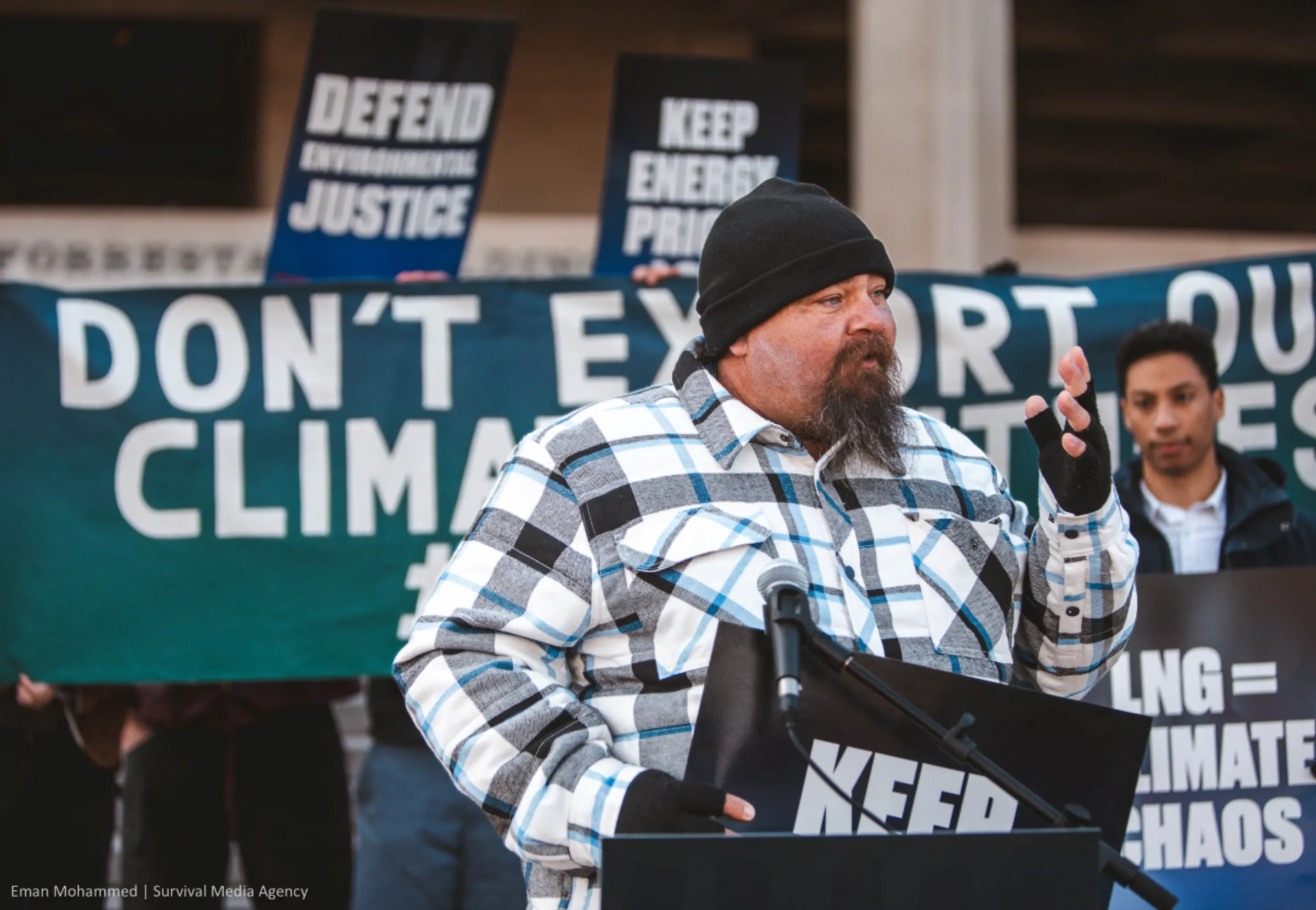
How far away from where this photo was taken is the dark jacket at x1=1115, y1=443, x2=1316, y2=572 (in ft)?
13.0

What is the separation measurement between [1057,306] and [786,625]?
9.81 ft

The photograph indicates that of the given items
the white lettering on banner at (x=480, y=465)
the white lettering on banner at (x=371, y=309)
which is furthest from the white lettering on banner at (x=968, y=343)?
the white lettering on banner at (x=371, y=309)

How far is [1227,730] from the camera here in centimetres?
377

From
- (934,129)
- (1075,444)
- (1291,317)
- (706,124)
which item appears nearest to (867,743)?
(1075,444)

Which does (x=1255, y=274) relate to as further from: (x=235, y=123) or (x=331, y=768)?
(x=235, y=123)

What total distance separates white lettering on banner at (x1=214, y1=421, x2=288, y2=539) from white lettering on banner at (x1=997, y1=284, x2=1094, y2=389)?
7.77 ft

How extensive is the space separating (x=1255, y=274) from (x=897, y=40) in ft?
14.2

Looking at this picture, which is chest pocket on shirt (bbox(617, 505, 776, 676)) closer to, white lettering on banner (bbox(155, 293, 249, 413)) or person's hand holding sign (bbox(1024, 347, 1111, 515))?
person's hand holding sign (bbox(1024, 347, 1111, 515))

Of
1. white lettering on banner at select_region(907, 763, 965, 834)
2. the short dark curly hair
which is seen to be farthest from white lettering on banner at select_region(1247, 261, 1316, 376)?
white lettering on banner at select_region(907, 763, 965, 834)

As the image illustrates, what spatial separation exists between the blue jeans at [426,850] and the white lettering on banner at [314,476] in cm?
72

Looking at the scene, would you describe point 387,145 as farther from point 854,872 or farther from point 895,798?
point 854,872

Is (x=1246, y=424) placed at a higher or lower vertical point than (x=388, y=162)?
lower

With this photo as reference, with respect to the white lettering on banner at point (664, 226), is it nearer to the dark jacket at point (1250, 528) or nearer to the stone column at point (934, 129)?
the dark jacket at point (1250, 528)

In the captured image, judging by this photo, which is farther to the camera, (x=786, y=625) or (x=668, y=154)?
(x=668, y=154)
